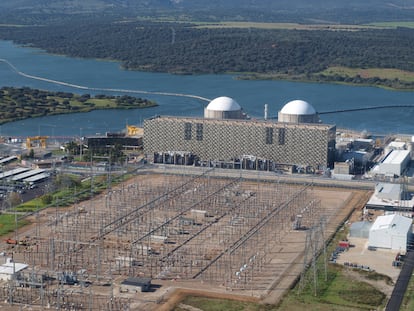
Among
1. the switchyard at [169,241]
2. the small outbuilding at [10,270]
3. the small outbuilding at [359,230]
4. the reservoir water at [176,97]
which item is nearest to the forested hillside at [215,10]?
the reservoir water at [176,97]

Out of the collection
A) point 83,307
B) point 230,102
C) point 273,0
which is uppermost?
point 273,0

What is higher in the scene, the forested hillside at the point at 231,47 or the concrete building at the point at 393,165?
the forested hillside at the point at 231,47

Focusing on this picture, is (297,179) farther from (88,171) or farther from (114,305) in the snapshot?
(114,305)

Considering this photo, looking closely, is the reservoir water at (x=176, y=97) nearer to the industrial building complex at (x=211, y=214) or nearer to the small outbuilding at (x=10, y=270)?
the industrial building complex at (x=211, y=214)

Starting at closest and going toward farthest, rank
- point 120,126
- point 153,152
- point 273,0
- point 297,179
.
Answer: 1. point 297,179
2. point 153,152
3. point 120,126
4. point 273,0

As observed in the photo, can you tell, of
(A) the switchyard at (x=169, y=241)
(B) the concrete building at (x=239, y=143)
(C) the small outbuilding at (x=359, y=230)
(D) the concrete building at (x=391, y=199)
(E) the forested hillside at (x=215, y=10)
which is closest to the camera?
(A) the switchyard at (x=169, y=241)

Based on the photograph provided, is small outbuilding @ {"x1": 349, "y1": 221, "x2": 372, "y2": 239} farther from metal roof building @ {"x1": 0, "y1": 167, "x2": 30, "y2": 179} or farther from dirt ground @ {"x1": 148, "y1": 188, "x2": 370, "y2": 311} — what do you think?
metal roof building @ {"x1": 0, "y1": 167, "x2": 30, "y2": 179}

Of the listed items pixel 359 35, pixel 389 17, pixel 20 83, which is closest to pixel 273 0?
pixel 389 17
